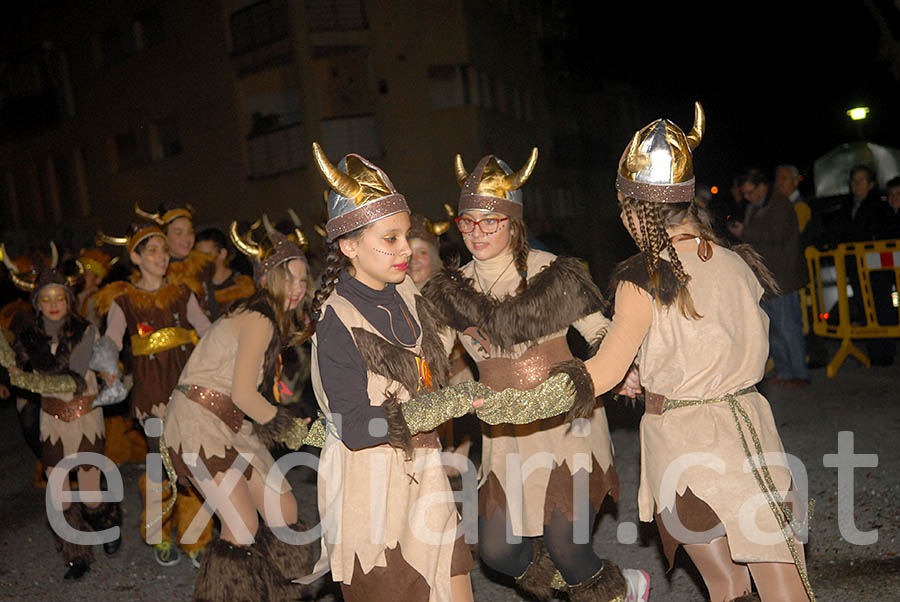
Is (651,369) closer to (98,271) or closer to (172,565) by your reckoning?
(172,565)

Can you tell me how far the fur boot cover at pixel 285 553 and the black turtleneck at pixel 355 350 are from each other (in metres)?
1.71

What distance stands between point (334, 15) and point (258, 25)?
2.09 metres

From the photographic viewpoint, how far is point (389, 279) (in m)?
3.26

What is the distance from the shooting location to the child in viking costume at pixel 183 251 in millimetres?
6445

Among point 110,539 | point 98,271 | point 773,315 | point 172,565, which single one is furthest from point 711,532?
point 98,271

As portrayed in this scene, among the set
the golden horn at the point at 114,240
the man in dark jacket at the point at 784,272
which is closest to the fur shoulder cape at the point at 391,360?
the golden horn at the point at 114,240

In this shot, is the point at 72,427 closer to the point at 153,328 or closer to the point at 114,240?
the point at 153,328

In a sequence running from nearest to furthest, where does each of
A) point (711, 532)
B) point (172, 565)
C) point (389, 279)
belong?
point (711, 532), point (389, 279), point (172, 565)

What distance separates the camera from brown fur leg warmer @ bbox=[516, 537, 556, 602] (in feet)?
13.6

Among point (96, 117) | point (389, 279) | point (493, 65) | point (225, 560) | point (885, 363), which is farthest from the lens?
point (96, 117)

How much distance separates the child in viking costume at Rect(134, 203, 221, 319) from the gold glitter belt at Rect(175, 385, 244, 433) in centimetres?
180

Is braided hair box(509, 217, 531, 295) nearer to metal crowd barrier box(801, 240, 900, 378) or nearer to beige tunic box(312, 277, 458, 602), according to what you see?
beige tunic box(312, 277, 458, 602)

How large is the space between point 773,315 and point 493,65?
17.0 m

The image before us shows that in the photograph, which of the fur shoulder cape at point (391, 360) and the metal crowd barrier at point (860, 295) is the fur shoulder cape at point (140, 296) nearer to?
the fur shoulder cape at point (391, 360)
